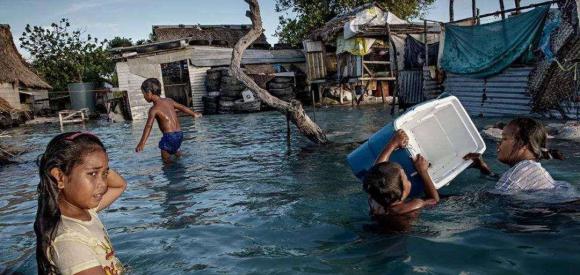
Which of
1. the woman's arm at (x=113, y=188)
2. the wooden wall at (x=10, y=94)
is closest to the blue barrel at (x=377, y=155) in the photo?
the woman's arm at (x=113, y=188)

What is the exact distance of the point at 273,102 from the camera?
9.82 meters

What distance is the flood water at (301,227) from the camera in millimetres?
3516

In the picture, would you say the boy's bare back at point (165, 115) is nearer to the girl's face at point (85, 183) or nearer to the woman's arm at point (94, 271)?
the girl's face at point (85, 183)

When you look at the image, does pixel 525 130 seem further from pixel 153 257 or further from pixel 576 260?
pixel 153 257

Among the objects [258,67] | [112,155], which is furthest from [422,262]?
[258,67]

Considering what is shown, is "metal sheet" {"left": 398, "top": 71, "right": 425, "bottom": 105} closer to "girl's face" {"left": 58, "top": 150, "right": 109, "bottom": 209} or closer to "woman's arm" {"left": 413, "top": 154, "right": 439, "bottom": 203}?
"woman's arm" {"left": 413, "top": 154, "right": 439, "bottom": 203}

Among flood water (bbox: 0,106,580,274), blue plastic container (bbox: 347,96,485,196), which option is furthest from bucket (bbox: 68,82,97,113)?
blue plastic container (bbox: 347,96,485,196)

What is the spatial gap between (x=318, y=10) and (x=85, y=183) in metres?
26.3

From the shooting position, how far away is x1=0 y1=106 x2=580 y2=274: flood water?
11.5ft

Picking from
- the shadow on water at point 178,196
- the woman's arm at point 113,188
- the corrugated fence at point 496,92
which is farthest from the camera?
the corrugated fence at point 496,92

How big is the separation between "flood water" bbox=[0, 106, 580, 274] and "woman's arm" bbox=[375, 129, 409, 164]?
2.24 ft

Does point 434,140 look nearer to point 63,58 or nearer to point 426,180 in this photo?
point 426,180

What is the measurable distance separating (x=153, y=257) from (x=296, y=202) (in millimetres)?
2030

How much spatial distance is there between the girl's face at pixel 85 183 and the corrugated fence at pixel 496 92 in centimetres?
1123
